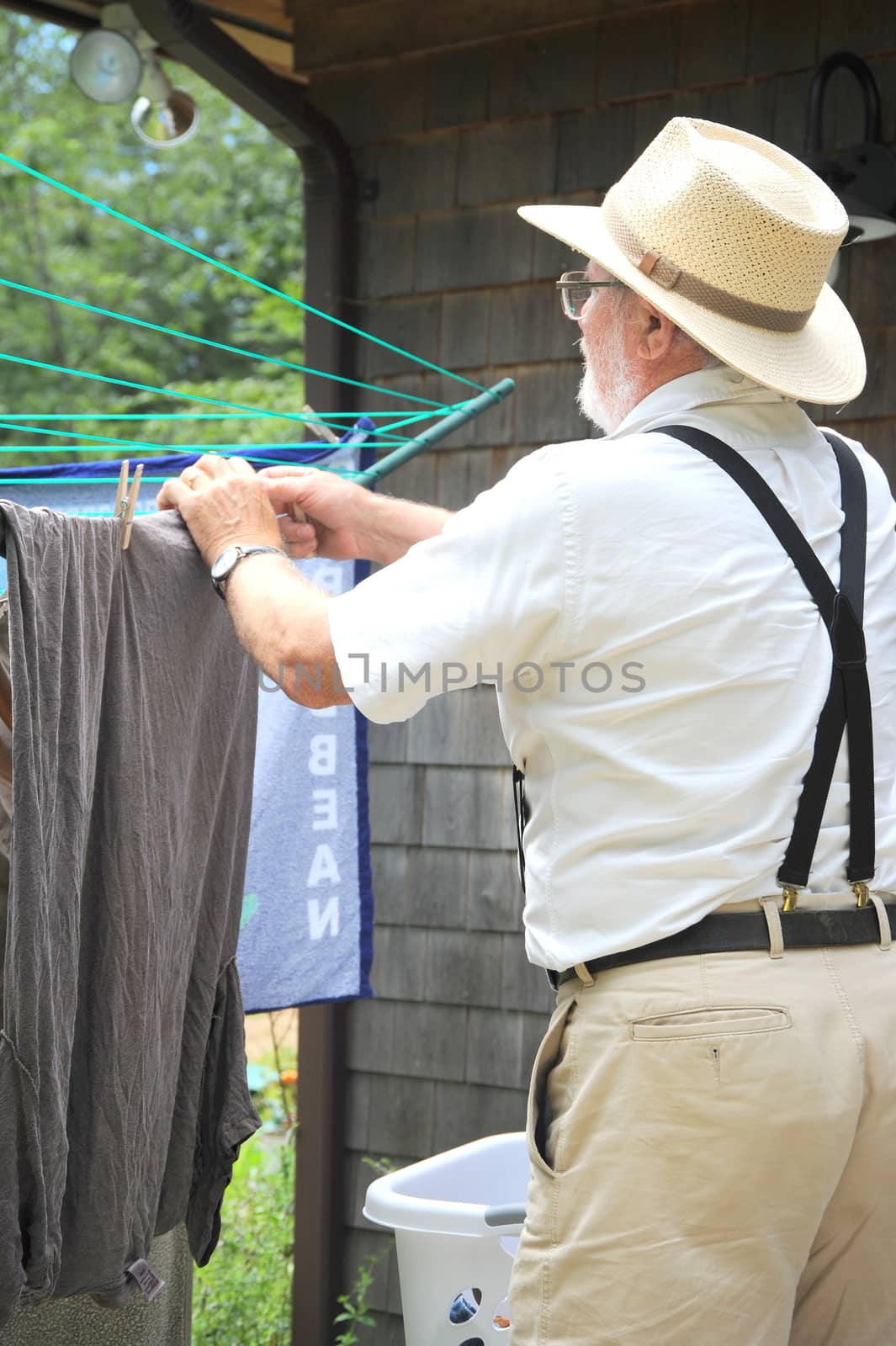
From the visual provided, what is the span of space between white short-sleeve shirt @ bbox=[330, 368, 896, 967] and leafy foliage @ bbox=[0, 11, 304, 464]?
10683 millimetres

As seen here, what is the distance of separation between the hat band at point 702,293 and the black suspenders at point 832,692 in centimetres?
17

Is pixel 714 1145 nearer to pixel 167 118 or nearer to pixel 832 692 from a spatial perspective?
pixel 832 692

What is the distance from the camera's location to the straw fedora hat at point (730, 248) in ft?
5.87

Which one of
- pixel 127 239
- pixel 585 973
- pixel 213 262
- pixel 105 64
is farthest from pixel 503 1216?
pixel 127 239

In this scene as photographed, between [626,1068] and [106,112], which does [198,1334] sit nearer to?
[626,1068]

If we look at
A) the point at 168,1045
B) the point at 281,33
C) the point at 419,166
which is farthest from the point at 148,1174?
the point at 281,33

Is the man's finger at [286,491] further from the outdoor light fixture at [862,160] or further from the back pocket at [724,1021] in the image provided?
the outdoor light fixture at [862,160]

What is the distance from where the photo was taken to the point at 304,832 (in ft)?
10.2

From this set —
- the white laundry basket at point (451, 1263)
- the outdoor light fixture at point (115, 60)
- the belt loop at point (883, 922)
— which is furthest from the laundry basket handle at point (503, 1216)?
the outdoor light fixture at point (115, 60)

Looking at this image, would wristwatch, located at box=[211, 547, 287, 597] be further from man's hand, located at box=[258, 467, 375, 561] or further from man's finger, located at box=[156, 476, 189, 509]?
man's hand, located at box=[258, 467, 375, 561]

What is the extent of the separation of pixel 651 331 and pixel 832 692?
0.53 m

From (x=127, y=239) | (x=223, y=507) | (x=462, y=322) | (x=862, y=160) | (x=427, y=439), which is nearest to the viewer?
(x=223, y=507)

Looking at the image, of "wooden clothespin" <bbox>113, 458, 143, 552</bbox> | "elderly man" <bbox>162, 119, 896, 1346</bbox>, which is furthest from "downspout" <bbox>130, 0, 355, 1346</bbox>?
"elderly man" <bbox>162, 119, 896, 1346</bbox>

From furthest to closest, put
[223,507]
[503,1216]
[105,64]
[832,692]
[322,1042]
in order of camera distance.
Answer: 1. [105,64]
2. [322,1042]
3. [503,1216]
4. [223,507]
5. [832,692]
